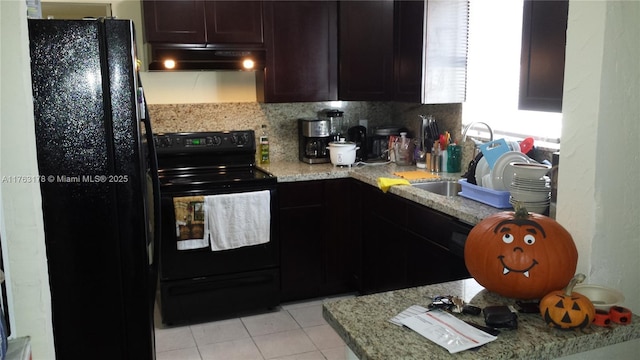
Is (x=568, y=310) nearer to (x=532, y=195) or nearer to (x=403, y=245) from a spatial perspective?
(x=532, y=195)

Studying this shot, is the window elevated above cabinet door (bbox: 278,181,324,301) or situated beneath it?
elevated above

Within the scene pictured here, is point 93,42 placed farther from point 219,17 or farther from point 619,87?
point 619,87

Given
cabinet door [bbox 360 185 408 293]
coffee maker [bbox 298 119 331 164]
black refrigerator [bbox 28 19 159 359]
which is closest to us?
black refrigerator [bbox 28 19 159 359]

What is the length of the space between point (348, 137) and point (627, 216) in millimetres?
2686

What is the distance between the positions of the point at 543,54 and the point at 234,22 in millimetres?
2037

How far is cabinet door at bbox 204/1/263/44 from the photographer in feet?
11.7

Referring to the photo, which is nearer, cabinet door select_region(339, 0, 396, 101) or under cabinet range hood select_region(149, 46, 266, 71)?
under cabinet range hood select_region(149, 46, 266, 71)

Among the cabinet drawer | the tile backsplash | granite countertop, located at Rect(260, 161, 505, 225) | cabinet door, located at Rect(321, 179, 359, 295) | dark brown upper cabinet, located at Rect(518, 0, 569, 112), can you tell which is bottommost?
cabinet door, located at Rect(321, 179, 359, 295)

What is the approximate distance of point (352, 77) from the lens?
394cm

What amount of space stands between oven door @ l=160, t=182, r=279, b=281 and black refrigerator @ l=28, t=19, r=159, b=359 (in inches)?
33.9

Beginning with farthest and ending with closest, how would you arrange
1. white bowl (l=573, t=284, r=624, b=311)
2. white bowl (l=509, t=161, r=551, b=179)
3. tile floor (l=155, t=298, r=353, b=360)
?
tile floor (l=155, t=298, r=353, b=360), white bowl (l=509, t=161, r=551, b=179), white bowl (l=573, t=284, r=624, b=311)

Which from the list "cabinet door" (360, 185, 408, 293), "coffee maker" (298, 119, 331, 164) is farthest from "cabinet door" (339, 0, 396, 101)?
"cabinet door" (360, 185, 408, 293)

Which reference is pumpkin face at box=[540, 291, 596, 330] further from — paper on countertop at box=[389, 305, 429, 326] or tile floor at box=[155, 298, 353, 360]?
tile floor at box=[155, 298, 353, 360]

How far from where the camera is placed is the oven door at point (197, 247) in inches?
131
